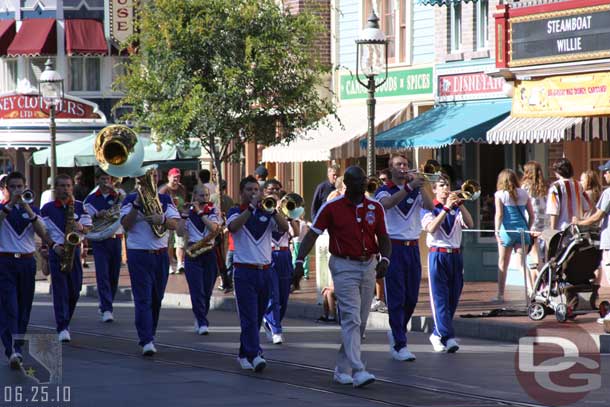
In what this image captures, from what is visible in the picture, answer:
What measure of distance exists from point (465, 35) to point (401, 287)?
11.8 meters

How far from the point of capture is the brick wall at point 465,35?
2461 centimetres

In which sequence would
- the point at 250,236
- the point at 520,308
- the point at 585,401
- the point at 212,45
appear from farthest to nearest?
1. the point at 212,45
2. the point at 520,308
3. the point at 250,236
4. the point at 585,401

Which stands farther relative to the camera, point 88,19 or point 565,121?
point 88,19

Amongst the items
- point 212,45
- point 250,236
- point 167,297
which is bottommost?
point 167,297

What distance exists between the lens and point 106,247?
1862 cm

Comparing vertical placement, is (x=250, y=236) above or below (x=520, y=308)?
above

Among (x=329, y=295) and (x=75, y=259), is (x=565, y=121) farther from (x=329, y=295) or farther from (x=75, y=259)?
(x=75, y=259)

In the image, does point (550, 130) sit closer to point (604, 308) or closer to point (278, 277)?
point (604, 308)

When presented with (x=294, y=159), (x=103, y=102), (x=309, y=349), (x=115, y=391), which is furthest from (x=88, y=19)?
(x=115, y=391)

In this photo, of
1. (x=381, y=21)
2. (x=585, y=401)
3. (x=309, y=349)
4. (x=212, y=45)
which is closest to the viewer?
(x=585, y=401)

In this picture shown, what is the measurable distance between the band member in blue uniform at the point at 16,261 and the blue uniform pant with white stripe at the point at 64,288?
2160 millimetres

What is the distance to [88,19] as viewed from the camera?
141 ft

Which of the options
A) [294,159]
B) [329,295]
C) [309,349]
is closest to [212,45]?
[294,159]

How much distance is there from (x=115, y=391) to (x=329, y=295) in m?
6.56
